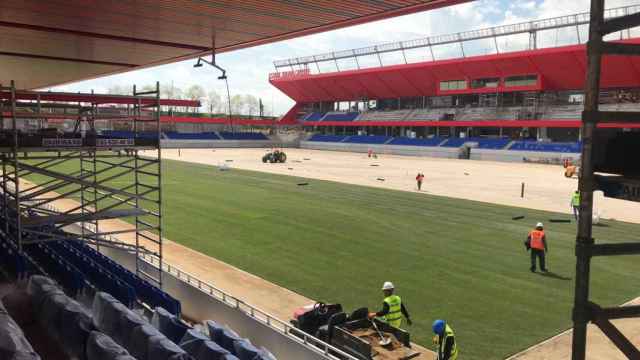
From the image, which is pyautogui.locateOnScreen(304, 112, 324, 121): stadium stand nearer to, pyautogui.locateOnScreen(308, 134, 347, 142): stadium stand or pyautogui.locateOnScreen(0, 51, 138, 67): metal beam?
pyautogui.locateOnScreen(308, 134, 347, 142): stadium stand

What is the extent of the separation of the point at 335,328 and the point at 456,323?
3929mm

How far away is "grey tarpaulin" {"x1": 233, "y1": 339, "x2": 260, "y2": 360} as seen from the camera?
716 centimetres

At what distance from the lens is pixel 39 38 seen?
13859 millimetres

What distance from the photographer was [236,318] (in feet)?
34.2

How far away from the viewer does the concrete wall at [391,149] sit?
7938 centimetres

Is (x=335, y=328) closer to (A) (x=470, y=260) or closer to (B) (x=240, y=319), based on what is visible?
(B) (x=240, y=319)

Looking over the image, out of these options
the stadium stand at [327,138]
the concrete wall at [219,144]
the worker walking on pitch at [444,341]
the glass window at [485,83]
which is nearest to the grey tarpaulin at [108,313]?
the worker walking on pitch at [444,341]

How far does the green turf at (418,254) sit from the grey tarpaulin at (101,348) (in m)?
7.08

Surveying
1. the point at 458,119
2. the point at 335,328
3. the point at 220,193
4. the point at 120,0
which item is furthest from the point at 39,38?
the point at 458,119

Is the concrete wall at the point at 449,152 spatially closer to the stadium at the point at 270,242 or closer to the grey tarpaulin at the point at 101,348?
the stadium at the point at 270,242

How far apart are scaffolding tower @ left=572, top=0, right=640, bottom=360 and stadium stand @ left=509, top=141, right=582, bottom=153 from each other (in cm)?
6787

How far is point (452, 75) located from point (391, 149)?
16110mm

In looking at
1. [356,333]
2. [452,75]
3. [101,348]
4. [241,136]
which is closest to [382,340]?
[356,333]

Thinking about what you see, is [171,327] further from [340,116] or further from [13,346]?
[340,116]
